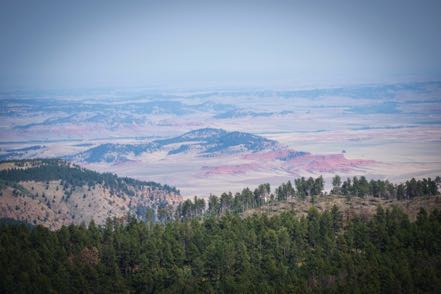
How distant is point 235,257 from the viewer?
316 feet

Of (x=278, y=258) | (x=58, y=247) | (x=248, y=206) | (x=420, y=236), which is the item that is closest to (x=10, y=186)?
(x=248, y=206)

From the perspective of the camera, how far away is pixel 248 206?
139 m

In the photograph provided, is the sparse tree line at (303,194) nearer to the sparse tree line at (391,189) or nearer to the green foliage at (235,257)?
the sparse tree line at (391,189)

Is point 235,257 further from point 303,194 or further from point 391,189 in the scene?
point 391,189

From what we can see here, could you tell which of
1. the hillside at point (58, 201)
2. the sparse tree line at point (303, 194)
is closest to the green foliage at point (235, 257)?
the sparse tree line at point (303, 194)

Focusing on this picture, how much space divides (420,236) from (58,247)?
50772 mm

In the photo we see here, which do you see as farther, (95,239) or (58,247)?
(95,239)

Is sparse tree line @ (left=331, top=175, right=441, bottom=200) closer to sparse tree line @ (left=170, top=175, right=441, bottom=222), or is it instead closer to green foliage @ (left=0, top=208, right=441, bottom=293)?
sparse tree line @ (left=170, top=175, right=441, bottom=222)

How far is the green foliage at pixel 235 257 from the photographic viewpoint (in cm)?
8438

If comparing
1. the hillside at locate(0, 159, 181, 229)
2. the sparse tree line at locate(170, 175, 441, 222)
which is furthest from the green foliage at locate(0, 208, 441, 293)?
the hillside at locate(0, 159, 181, 229)

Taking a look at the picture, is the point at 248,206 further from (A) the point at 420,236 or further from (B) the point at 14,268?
(B) the point at 14,268

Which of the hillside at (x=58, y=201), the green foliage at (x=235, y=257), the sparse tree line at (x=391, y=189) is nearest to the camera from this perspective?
the green foliage at (x=235, y=257)

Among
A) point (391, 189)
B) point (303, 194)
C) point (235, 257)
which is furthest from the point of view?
point (303, 194)

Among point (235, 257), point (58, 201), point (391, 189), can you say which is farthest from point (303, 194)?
point (58, 201)
